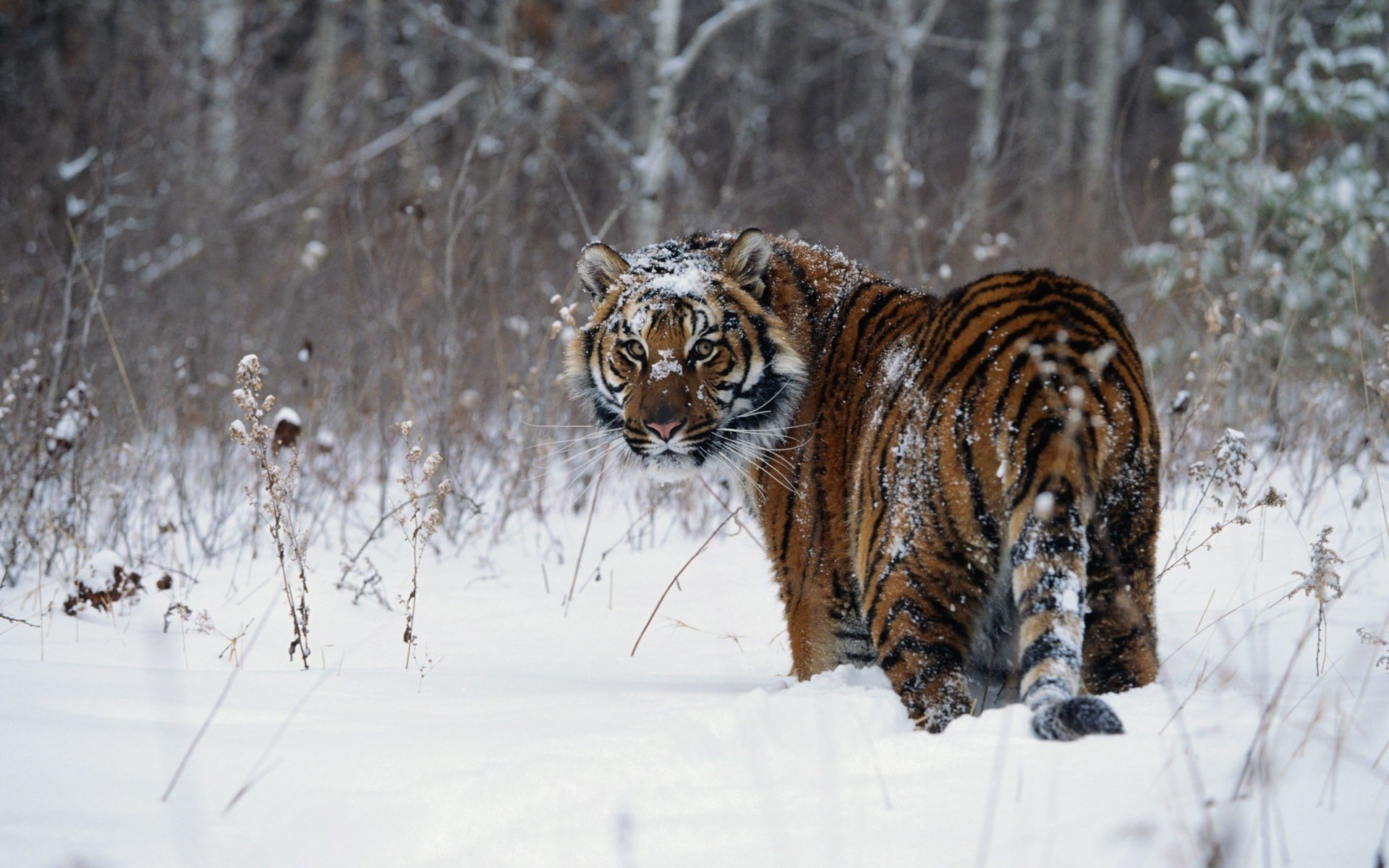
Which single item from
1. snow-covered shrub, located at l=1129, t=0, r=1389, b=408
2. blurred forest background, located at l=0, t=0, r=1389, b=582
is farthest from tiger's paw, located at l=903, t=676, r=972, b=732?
Answer: snow-covered shrub, located at l=1129, t=0, r=1389, b=408

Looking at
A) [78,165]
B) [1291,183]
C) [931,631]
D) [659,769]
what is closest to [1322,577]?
[931,631]

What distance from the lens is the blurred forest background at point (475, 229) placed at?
213 inches

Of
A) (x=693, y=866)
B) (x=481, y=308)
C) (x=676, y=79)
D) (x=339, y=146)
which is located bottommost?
(x=693, y=866)

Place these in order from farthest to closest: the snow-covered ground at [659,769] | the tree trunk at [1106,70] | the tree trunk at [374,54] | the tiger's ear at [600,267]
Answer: the tree trunk at [1106,70] < the tree trunk at [374,54] < the tiger's ear at [600,267] < the snow-covered ground at [659,769]

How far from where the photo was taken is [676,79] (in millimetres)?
8039

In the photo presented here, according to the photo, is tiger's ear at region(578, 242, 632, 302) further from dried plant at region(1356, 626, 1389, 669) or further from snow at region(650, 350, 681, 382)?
dried plant at region(1356, 626, 1389, 669)

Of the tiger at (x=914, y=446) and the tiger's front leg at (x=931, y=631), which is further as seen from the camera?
the tiger's front leg at (x=931, y=631)

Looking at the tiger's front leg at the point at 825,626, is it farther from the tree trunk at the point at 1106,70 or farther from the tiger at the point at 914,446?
the tree trunk at the point at 1106,70

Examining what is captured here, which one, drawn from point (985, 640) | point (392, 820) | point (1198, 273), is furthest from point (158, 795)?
point (1198, 273)

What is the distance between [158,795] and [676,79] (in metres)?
6.97

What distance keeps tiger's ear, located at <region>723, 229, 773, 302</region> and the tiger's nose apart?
52 cm

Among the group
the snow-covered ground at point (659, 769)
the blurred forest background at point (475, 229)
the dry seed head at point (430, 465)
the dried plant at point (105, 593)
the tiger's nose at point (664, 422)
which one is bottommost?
the snow-covered ground at point (659, 769)

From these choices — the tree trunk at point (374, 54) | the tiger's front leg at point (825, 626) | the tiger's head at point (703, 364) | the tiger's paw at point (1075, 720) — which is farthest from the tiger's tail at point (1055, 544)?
the tree trunk at point (374, 54)

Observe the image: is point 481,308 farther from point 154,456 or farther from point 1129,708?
point 1129,708
